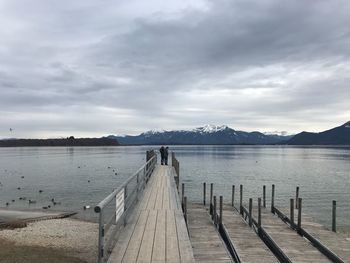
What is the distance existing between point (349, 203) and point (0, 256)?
33944 millimetres

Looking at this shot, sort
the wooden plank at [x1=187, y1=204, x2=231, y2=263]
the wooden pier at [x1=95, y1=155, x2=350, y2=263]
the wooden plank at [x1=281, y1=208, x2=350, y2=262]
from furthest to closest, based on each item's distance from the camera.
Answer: the wooden plank at [x1=281, y1=208, x2=350, y2=262] < the wooden plank at [x1=187, y1=204, x2=231, y2=263] < the wooden pier at [x1=95, y1=155, x2=350, y2=263]

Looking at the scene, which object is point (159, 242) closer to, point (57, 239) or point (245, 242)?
point (245, 242)

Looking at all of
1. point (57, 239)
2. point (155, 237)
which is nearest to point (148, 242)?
point (155, 237)

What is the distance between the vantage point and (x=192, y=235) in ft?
63.1

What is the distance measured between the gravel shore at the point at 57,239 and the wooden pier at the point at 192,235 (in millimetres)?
3858

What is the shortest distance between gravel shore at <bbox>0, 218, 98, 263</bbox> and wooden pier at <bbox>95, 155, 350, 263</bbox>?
3858 mm

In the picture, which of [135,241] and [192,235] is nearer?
[135,241]

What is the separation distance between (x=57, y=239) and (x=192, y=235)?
9500 millimetres

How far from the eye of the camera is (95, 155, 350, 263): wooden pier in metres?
8.78

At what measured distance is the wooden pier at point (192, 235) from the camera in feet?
28.8

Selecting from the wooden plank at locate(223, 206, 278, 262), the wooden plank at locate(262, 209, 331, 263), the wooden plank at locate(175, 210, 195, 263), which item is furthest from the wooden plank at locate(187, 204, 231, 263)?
the wooden plank at locate(175, 210, 195, 263)

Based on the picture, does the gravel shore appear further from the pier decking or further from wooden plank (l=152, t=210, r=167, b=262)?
wooden plank (l=152, t=210, r=167, b=262)

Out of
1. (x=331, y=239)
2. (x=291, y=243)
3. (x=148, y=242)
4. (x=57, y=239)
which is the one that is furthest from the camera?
(x=57, y=239)

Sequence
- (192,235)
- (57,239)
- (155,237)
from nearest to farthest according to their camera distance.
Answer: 1. (155,237)
2. (192,235)
3. (57,239)
